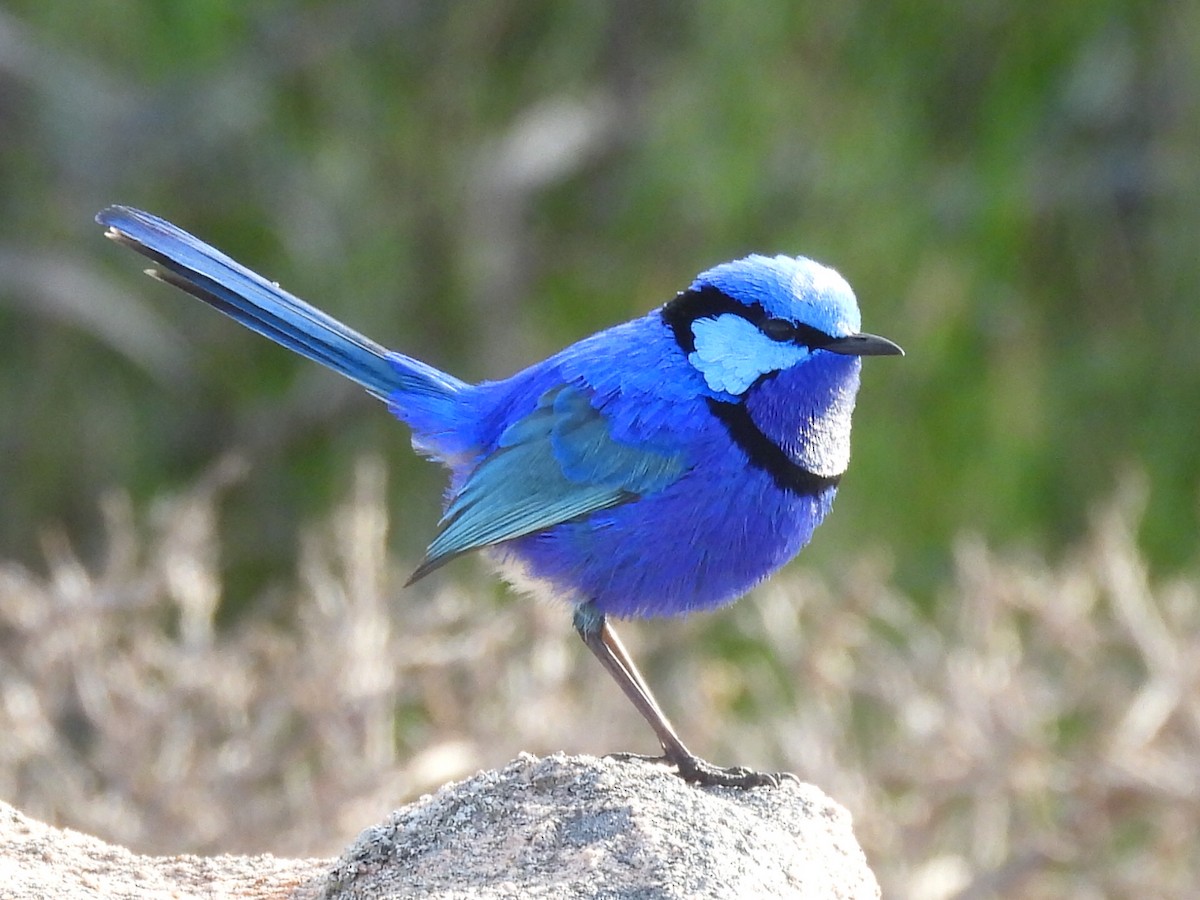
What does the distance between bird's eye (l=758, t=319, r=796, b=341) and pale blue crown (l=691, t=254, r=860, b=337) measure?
2 centimetres

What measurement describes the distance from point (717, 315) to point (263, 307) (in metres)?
1.16

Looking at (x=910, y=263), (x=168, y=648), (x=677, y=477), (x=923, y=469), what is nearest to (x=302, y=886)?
(x=677, y=477)

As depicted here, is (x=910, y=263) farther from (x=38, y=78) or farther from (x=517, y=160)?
(x=38, y=78)

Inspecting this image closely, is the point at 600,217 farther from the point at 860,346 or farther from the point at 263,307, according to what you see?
the point at 860,346

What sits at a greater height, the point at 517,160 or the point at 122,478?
the point at 517,160

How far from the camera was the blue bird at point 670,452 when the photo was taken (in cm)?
411

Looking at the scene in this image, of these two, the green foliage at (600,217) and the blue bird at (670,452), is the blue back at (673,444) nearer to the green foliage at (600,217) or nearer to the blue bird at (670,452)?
the blue bird at (670,452)

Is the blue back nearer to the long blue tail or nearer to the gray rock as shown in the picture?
the long blue tail

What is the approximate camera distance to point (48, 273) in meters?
8.57

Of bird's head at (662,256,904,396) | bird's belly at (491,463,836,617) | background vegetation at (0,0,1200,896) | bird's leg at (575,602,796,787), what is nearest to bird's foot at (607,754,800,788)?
bird's leg at (575,602,796,787)

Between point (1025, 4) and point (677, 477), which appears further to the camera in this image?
point (1025, 4)

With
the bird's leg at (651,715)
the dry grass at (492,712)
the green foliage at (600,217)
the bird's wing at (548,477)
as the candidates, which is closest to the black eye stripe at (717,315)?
the bird's wing at (548,477)

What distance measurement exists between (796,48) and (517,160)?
4.99ft

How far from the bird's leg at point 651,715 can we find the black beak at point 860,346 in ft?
2.57
